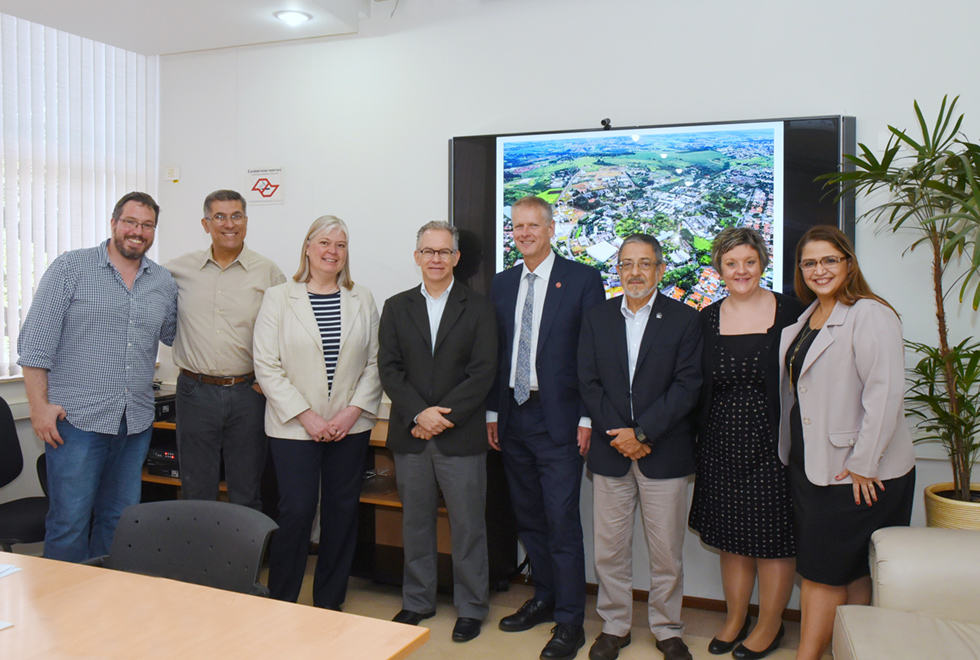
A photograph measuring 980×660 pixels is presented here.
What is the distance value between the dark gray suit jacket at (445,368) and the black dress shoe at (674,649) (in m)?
1.09

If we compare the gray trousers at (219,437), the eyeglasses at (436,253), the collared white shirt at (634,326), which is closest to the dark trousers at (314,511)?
the gray trousers at (219,437)

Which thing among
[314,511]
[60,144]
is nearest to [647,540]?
[314,511]

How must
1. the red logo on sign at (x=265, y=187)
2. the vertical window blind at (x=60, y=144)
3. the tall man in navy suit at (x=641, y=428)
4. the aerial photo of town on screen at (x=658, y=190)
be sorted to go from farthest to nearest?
the red logo on sign at (x=265, y=187) → the vertical window blind at (x=60, y=144) → the aerial photo of town on screen at (x=658, y=190) → the tall man in navy suit at (x=641, y=428)

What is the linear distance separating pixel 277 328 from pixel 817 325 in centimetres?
219

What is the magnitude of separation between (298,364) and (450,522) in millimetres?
954

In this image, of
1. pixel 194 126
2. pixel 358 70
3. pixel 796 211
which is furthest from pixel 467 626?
pixel 194 126

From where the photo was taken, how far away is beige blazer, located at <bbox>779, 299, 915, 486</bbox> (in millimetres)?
2543

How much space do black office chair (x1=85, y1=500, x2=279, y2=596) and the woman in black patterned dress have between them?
5.95ft

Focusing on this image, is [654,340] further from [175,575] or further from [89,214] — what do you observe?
[89,214]

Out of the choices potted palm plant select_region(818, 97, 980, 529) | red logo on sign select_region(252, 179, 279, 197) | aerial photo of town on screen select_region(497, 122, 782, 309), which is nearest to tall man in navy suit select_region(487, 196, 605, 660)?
aerial photo of town on screen select_region(497, 122, 782, 309)

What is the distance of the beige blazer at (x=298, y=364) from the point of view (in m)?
3.17

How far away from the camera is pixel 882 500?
2609 mm

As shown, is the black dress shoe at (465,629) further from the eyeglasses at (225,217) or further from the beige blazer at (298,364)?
the eyeglasses at (225,217)

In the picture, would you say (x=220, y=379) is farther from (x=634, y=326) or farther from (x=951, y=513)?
(x=951, y=513)
